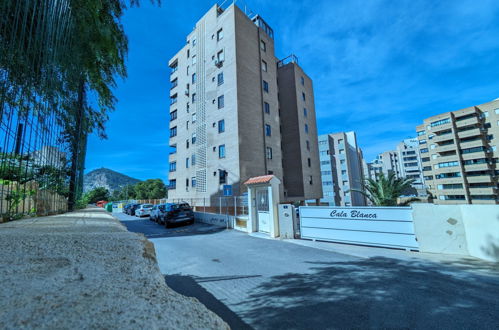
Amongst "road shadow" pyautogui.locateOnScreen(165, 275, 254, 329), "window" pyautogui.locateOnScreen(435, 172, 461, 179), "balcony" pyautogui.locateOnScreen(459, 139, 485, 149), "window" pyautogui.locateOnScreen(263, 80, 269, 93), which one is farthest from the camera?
"window" pyautogui.locateOnScreen(435, 172, 461, 179)

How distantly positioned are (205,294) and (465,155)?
7215cm

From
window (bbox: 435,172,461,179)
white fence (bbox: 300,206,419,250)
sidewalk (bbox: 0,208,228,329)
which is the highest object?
window (bbox: 435,172,461,179)

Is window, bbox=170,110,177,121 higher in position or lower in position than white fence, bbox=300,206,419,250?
higher

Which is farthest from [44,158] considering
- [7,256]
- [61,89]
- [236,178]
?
[236,178]

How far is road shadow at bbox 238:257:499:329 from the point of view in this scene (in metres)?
3.39

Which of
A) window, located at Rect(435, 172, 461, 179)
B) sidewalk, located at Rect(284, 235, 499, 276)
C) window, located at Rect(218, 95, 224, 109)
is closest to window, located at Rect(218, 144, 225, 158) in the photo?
window, located at Rect(218, 95, 224, 109)

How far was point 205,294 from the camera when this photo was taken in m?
4.56

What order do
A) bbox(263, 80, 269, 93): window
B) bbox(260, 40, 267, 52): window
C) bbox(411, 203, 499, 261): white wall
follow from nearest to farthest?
bbox(411, 203, 499, 261): white wall, bbox(263, 80, 269, 93): window, bbox(260, 40, 267, 52): window

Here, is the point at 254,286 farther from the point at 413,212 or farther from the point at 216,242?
the point at 413,212

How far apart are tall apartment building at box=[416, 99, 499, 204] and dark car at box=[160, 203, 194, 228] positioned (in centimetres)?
6015

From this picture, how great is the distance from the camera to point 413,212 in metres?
7.43

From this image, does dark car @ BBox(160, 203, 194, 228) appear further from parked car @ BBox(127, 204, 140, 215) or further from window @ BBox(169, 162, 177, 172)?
parked car @ BBox(127, 204, 140, 215)

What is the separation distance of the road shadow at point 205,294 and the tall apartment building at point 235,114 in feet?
46.4

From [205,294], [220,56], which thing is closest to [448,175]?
[220,56]
